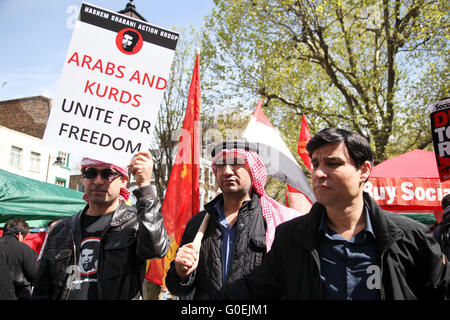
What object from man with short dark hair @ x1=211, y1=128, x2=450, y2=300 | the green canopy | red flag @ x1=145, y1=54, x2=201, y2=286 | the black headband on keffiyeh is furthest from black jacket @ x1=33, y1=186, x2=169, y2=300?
the green canopy

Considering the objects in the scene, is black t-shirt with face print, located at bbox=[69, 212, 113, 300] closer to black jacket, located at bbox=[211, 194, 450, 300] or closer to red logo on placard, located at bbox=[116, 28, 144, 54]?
black jacket, located at bbox=[211, 194, 450, 300]

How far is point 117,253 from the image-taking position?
88.5 inches

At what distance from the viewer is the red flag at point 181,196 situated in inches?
140

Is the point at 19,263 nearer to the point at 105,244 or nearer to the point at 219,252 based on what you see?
the point at 105,244

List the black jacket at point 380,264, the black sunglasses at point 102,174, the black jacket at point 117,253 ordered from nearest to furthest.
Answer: the black jacket at point 380,264 → the black jacket at point 117,253 → the black sunglasses at point 102,174

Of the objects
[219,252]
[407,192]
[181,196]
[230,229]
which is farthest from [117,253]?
[407,192]

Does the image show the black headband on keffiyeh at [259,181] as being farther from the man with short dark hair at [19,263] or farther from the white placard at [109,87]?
the man with short dark hair at [19,263]

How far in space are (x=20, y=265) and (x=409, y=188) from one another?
6.45 m

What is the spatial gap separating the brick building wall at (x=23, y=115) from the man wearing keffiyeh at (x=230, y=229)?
28770 mm

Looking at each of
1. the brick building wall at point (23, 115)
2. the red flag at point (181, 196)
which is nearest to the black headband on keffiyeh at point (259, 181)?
the red flag at point (181, 196)

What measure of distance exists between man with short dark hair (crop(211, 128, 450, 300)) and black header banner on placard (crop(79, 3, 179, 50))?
1327mm

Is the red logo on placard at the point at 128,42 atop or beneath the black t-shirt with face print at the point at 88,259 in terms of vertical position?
atop

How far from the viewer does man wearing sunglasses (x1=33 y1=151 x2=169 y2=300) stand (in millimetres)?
2186
